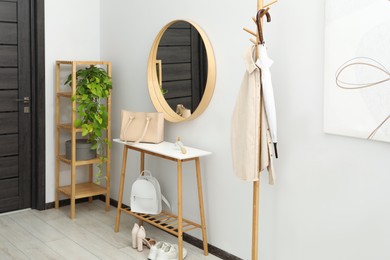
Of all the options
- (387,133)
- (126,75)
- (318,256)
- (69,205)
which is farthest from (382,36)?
(69,205)

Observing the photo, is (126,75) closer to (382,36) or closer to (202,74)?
(202,74)

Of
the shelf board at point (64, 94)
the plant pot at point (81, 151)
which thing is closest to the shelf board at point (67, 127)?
the plant pot at point (81, 151)

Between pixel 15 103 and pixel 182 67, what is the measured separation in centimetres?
154

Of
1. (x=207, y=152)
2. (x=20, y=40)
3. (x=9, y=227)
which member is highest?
(x=20, y=40)

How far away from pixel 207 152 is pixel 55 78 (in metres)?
→ 1.70

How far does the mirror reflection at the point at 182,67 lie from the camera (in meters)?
3.24

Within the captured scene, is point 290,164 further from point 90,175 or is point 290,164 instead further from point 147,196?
point 90,175

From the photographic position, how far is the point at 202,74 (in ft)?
10.5

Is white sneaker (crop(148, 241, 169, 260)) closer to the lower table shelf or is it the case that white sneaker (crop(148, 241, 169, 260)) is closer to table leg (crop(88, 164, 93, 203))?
the lower table shelf

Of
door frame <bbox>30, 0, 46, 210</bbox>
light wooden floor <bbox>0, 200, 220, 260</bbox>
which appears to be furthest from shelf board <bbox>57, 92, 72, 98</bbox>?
light wooden floor <bbox>0, 200, 220, 260</bbox>

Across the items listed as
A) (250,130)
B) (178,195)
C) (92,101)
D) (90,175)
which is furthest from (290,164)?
(90,175)

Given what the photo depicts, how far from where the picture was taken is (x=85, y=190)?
4.18 metres

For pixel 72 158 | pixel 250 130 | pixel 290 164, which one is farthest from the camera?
pixel 72 158

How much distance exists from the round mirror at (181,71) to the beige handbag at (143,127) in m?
0.14
